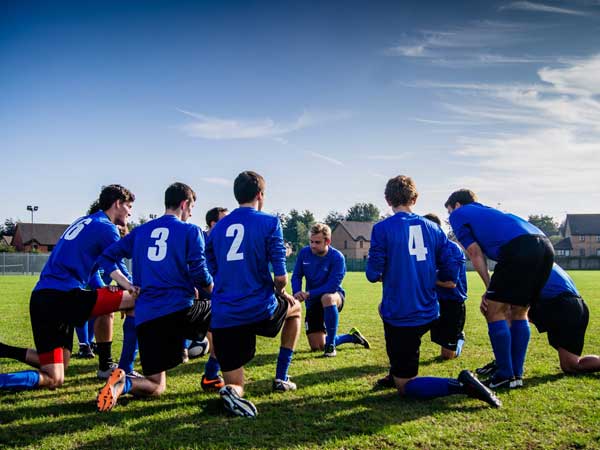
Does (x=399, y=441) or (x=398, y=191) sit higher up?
(x=398, y=191)

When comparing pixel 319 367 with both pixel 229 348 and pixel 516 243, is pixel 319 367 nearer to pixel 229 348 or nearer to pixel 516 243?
pixel 229 348

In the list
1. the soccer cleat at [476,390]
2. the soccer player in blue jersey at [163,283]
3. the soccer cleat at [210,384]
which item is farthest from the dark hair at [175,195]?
the soccer cleat at [476,390]

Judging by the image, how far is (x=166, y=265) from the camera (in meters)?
5.12

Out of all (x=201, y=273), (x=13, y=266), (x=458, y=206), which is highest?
(x=458, y=206)

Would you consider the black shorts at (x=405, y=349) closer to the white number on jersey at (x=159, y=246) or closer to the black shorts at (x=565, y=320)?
the black shorts at (x=565, y=320)

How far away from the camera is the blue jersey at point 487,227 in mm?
5426

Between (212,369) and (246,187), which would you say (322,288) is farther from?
(246,187)

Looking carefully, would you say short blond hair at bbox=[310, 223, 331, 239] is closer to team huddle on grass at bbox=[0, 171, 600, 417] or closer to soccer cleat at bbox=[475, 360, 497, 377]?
team huddle on grass at bbox=[0, 171, 600, 417]

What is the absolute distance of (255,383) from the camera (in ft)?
19.3

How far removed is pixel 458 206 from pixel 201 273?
3150 millimetres

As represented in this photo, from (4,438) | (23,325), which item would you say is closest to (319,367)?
(4,438)

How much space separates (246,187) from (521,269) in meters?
3.00

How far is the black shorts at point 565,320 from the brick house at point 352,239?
83000mm

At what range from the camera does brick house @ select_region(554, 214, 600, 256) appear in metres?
98.9
